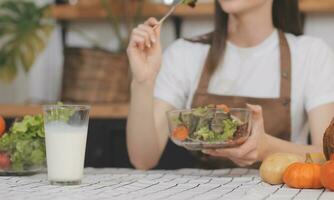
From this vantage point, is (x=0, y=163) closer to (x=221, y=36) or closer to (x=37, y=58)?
(x=221, y=36)

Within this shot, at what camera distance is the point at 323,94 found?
1.95 meters

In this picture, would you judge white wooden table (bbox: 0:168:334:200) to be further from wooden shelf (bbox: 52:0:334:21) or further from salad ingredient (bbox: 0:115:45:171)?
wooden shelf (bbox: 52:0:334:21)

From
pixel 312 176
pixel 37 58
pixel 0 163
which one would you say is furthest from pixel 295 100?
pixel 37 58

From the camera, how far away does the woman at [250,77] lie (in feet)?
6.35

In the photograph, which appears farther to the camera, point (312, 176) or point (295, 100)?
point (295, 100)

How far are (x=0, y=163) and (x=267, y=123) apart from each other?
843 millimetres

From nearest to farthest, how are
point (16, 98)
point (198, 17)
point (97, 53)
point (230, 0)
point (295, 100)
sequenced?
point (230, 0)
point (295, 100)
point (97, 53)
point (198, 17)
point (16, 98)

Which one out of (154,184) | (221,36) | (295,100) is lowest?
(154,184)

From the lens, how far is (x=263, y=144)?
164 cm

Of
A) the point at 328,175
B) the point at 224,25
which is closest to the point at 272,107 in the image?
the point at 224,25

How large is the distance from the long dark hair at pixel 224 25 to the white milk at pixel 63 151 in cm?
86

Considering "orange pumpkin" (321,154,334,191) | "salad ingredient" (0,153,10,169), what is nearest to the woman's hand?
"orange pumpkin" (321,154,334,191)

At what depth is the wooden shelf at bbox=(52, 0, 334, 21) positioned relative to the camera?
8.43 feet

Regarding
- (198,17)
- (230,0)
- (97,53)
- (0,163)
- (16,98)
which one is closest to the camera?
(0,163)
